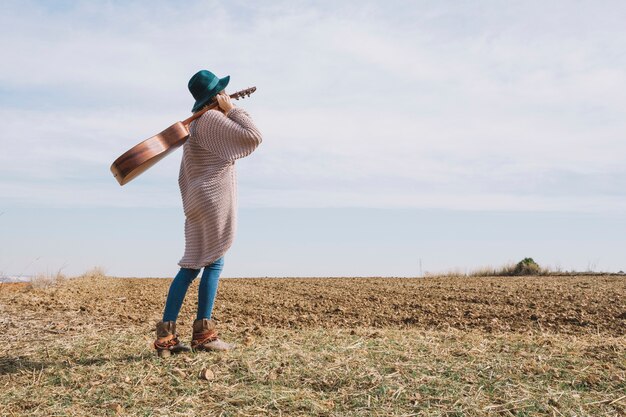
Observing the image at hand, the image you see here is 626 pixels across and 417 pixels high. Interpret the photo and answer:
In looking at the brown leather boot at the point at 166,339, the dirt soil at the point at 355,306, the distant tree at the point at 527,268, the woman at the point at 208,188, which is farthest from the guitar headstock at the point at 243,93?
the distant tree at the point at 527,268

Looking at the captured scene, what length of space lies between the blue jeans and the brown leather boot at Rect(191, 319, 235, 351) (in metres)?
0.07

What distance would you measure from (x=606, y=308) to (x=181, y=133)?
5.93 meters

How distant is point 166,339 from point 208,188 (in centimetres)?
124

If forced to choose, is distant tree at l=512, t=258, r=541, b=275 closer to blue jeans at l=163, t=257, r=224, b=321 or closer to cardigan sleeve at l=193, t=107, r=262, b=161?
blue jeans at l=163, t=257, r=224, b=321

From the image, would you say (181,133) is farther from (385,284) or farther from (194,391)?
(385,284)

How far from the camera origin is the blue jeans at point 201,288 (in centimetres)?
482

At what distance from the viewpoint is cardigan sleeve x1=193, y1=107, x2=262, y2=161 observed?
463cm

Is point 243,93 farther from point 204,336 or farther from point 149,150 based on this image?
point 204,336

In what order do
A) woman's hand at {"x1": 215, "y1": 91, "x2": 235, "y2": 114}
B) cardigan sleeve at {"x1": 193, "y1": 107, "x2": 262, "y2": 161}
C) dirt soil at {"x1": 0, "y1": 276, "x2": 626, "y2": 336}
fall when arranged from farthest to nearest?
1. dirt soil at {"x1": 0, "y1": 276, "x2": 626, "y2": 336}
2. woman's hand at {"x1": 215, "y1": 91, "x2": 235, "y2": 114}
3. cardigan sleeve at {"x1": 193, "y1": 107, "x2": 262, "y2": 161}

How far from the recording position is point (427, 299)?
8.88 metres

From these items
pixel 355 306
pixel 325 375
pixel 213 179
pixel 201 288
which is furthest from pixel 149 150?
pixel 355 306

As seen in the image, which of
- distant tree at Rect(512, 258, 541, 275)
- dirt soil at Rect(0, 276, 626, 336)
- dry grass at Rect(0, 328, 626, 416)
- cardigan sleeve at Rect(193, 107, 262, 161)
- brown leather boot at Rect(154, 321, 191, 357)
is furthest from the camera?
distant tree at Rect(512, 258, 541, 275)

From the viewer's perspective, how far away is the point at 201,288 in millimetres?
4844

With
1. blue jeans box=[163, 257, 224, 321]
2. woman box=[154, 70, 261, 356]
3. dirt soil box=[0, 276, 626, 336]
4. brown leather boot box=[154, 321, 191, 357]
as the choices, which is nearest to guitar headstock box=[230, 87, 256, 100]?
woman box=[154, 70, 261, 356]
